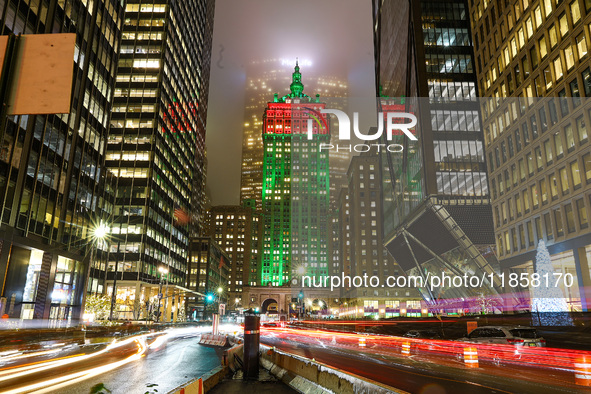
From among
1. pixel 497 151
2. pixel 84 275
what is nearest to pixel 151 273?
pixel 84 275

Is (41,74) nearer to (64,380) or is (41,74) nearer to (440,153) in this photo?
(64,380)

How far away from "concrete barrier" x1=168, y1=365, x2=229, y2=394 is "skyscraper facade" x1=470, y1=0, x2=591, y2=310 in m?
39.3

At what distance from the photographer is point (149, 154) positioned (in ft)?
273

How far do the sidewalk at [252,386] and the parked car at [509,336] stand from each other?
40.3 ft

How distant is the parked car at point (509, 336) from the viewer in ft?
62.2

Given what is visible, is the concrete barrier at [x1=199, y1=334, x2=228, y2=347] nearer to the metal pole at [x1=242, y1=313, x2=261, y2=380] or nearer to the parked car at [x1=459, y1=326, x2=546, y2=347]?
the metal pole at [x1=242, y1=313, x2=261, y2=380]

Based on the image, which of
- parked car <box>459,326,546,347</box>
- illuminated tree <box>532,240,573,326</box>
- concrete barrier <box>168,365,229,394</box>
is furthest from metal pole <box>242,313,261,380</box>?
illuminated tree <box>532,240,573,326</box>

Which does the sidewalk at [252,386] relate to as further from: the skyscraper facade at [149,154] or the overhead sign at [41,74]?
the skyscraper facade at [149,154]

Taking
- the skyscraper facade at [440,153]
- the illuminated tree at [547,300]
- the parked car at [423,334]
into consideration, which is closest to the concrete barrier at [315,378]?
the parked car at [423,334]

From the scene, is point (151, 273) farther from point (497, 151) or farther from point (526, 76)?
point (526, 76)

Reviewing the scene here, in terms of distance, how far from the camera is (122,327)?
1419 inches

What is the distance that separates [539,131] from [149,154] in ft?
215

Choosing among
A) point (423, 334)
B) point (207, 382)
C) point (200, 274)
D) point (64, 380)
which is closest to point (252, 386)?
point (207, 382)

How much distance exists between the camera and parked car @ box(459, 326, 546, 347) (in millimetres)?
18953
